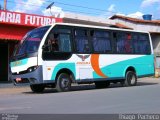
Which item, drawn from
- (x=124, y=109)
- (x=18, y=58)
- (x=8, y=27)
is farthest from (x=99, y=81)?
(x=124, y=109)

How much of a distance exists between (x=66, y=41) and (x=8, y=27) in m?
8.54

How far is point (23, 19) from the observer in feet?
89.5

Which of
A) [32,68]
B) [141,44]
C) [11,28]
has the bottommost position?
[32,68]

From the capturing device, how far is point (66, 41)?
63.1 ft

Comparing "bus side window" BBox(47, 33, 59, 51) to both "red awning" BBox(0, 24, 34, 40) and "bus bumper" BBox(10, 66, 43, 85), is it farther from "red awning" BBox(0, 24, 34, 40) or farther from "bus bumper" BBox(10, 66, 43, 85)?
"red awning" BBox(0, 24, 34, 40)

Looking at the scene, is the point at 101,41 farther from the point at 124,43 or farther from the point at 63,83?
the point at 63,83

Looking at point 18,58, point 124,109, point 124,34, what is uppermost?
point 124,34

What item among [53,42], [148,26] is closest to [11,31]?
[53,42]

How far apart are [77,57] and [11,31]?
8449mm

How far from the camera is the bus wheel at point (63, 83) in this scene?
18.8m

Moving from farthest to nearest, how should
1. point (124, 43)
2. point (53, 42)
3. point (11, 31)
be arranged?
point (11, 31)
point (124, 43)
point (53, 42)

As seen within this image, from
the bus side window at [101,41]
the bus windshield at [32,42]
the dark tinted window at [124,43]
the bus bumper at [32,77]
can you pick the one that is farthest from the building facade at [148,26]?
the bus bumper at [32,77]

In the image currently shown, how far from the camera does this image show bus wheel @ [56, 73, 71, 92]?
1875 cm

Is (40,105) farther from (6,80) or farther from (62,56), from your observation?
(6,80)
